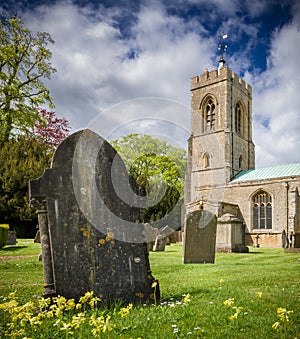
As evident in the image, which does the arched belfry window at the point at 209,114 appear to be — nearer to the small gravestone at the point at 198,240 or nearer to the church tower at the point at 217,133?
the church tower at the point at 217,133

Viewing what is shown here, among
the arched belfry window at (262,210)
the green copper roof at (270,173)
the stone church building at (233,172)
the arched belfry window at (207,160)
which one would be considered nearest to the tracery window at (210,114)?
the stone church building at (233,172)

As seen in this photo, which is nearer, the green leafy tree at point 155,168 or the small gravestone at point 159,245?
the small gravestone at point 159,245

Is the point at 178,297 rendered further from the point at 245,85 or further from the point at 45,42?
the point at 245,85

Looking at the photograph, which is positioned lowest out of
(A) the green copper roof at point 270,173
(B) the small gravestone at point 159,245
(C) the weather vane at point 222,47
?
(B) the small gravestone at point 159,245

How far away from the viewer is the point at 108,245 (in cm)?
373

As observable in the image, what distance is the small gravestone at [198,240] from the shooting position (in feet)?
30.4

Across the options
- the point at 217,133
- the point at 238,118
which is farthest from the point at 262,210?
the point at 238,118

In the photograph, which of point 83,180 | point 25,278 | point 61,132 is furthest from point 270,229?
point 83,180

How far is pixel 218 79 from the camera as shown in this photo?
32.6 meters

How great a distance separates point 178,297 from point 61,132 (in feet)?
91.3

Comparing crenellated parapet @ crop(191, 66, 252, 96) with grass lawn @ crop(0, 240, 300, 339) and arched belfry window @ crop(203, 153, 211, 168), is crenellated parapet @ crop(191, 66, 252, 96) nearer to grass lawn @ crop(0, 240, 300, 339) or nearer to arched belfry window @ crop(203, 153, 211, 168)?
arched belfry window @ crop(203, 153, 211, 168)

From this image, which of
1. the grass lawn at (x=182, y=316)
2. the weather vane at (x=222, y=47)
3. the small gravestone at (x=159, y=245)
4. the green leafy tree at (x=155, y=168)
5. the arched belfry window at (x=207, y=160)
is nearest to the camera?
the grass lawn at (x=182, y=316)

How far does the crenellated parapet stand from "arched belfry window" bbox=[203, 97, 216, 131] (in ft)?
6.16

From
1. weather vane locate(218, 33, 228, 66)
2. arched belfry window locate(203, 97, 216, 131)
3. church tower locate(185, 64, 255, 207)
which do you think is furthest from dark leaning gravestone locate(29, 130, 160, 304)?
weather vane locate(218, 33, 228, 66)
